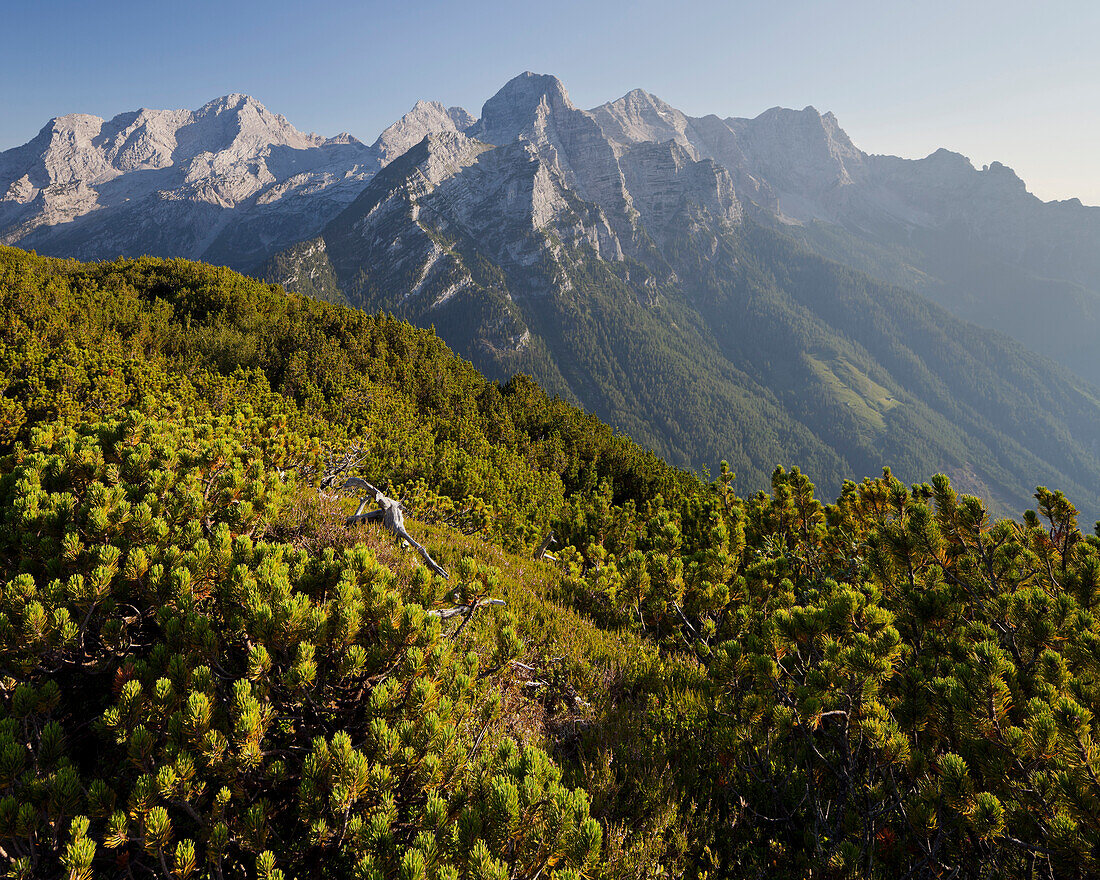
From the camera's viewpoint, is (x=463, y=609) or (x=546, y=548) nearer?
(x=463, y=609)

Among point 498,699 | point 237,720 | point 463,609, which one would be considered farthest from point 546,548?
point 237,720

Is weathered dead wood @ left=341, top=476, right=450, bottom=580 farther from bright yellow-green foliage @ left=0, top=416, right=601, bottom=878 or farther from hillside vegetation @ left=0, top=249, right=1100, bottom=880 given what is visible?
bright yellow-green foliage @ left=0, top=416, right=601, bottom=878

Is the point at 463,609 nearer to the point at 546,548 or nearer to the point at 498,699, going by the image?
the point at 498,699

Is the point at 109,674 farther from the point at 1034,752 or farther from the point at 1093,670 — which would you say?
the point at 1093,670

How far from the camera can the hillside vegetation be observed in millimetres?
2498

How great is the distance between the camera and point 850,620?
164 inches

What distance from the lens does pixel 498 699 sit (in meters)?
3.70

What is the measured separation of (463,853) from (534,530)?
9.45 meters

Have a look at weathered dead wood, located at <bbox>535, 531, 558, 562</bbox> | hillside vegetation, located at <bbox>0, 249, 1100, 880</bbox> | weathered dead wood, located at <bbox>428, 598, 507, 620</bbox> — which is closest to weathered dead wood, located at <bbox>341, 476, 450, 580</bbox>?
hillside vegetation, located at <bbox>0, 249, 1100, 880</bbox>

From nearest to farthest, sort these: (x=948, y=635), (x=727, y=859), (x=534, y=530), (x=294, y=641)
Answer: (x=294, y=641), (x=727, y=859), (x=948, y=635), (x=534, y=530)

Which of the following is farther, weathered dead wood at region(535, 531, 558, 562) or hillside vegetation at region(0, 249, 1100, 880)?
weathered dead wood at region(535, 531, 558, 562)

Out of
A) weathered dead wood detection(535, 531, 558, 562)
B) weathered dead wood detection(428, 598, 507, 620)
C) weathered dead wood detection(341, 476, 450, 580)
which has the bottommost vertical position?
weathered dead wood detection(535, 531, 558, 562)

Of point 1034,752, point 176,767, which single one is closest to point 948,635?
point 1034,752

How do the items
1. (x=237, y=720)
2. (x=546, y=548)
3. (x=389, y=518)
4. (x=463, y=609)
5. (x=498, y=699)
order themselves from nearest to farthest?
(x=237, y=720) < (x=498, y=699) < (x=463, y=609) < (x=389, y=518) < (x=546, y=548)
